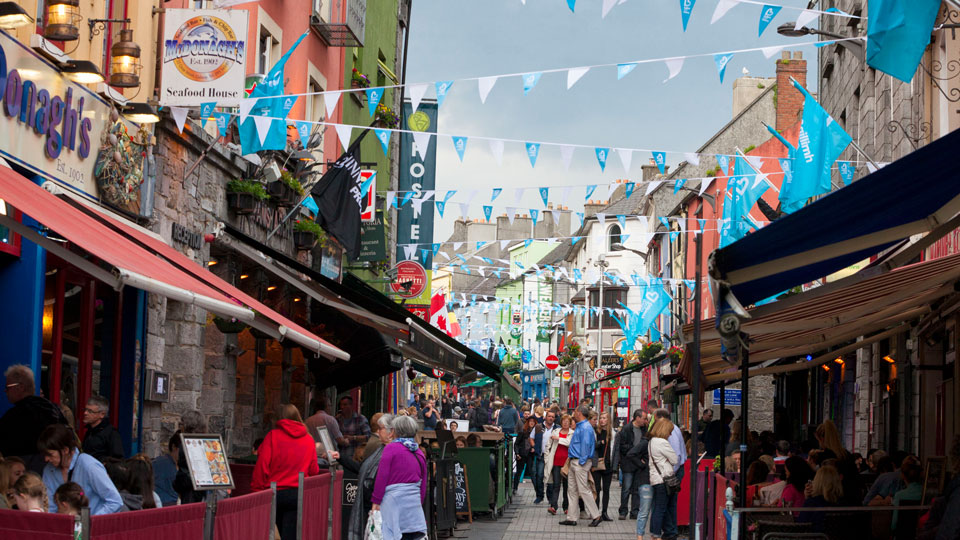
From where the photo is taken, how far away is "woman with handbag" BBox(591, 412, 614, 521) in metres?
20.7

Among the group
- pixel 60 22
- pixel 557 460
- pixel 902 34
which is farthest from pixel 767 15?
pixel 557 460

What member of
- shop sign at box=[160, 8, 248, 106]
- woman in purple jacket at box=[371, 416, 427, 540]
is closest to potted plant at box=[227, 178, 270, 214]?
shop sign at box=[160, 8, 248, 106]

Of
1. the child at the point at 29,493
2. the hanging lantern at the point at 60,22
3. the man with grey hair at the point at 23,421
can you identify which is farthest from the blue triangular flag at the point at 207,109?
the child at the point at 29,493

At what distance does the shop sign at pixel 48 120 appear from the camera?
9727 millimetres

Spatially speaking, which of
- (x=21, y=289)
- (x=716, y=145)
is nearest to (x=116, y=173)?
(x=21, y=289)

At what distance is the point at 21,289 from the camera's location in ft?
33.8

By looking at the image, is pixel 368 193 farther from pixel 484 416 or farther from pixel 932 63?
pixel 932 63

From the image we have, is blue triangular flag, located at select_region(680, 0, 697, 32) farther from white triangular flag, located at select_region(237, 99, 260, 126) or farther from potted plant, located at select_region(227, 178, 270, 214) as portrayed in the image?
potted plant, located at select_region(227, 178, 270, 214)

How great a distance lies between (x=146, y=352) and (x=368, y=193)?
11177 mm

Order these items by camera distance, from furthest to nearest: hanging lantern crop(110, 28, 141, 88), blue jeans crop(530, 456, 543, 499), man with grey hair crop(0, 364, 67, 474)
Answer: blue jeans crop(530, 456, 543, 499), hanging lantern crop(110, 28, 141, 88), man with grey hair crop(0, 364, 67, 474)

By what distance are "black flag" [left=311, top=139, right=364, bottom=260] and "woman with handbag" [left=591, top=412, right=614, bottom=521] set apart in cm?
606

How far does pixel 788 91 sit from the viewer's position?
4016cm

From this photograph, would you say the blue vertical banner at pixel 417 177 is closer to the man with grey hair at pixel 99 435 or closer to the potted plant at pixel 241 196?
the potted plant at pixel 241 196

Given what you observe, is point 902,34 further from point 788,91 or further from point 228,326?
point 788,91
